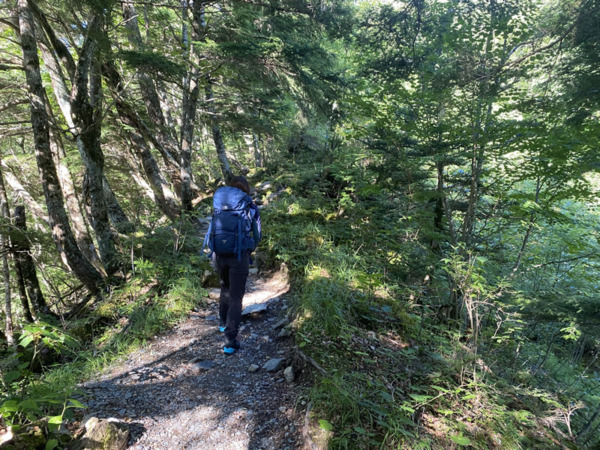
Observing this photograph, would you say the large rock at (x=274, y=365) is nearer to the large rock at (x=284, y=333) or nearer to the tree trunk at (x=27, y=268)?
the large rock at (x=284, y=333)

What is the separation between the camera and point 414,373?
3.25 metres

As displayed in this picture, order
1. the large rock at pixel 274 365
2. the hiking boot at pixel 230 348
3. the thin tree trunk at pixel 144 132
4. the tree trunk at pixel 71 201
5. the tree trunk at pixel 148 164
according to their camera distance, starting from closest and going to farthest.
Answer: the large rock at pixel 274 365 → the hiking boot at pixel 230 348 → the tree trunk at pixel 71 201 → the thin tree trunk at pixel 144 132 → the tree trunk at pixel 148 164

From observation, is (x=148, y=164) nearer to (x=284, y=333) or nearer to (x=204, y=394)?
(x=284, y=333)

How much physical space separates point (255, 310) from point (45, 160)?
16.1ft

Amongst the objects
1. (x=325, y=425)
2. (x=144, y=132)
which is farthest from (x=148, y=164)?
(x=325, y=425)

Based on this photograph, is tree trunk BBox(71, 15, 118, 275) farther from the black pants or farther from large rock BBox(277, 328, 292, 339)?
large rock BBox(277, 328, 292, 339)

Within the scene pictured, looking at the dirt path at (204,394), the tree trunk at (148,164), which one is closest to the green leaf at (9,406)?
the dirt path at (204,394)

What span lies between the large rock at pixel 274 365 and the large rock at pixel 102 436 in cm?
155

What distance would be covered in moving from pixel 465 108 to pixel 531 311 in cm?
390

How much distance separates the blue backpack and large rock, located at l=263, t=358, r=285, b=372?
1402 mm

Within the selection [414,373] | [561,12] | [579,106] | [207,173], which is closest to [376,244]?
[414,373]

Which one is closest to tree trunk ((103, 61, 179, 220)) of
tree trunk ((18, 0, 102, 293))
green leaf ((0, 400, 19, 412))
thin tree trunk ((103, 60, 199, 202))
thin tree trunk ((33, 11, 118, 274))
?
thin tree trunk ((103, 60, 199, 202))

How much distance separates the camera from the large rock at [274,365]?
3506 millimetres

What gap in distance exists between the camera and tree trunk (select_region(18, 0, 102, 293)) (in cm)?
472
